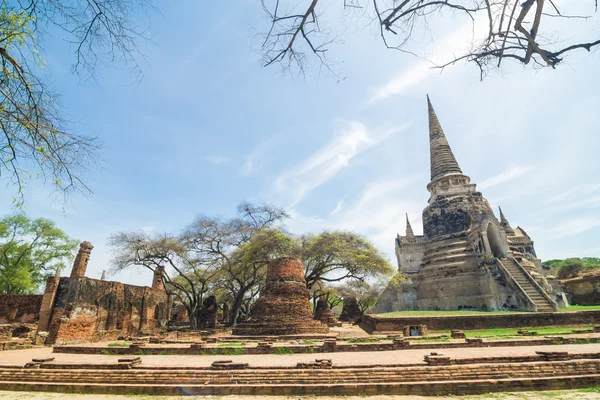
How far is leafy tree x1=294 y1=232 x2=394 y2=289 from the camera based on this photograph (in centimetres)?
2098

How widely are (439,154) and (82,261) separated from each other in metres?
27.5

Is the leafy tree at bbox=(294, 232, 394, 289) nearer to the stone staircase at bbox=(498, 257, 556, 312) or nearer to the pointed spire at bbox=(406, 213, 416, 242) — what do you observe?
the stone staircase at bbox=(498, 257, 556, 312)

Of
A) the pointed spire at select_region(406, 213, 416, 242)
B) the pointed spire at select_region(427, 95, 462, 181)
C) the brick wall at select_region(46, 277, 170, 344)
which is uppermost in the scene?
the pointed spire at select_region(427, 95, 462, 181)

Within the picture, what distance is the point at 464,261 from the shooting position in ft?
67.9

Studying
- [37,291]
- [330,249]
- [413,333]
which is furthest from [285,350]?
[37,291]

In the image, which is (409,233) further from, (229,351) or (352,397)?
(352,397)

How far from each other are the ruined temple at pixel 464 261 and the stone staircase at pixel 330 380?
12.7 meters

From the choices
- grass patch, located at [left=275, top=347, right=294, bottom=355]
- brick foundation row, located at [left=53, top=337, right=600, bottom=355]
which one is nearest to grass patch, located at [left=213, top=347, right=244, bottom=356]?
brick foundation row, located at [left=53, top=337, right=600, bottom=355]

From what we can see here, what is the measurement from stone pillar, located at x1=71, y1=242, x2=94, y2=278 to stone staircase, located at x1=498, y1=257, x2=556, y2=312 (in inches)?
953

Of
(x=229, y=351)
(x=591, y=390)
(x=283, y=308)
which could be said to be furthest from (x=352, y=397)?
(x=283, y=308)

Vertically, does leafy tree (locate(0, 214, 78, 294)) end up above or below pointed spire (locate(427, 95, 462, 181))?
below

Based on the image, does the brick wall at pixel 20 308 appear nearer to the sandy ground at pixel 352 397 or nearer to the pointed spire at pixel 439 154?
the sandy ground at pixel 352 397

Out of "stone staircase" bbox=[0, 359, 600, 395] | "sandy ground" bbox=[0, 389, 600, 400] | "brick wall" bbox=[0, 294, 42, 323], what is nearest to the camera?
"sandy ground" bbox=[0, 389, 600, 400]

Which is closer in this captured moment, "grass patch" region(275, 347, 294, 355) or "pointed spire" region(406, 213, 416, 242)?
"grass patch" region(275, 347, 294, 355)
